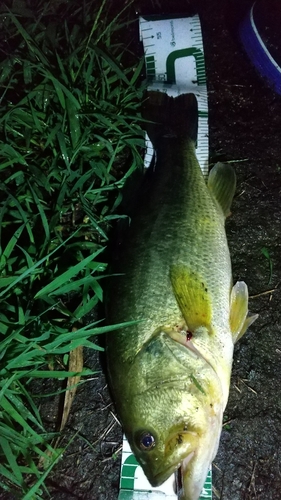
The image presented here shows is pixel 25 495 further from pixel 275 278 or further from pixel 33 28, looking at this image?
pixel 33 28

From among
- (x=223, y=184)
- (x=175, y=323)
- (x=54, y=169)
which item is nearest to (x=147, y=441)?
(x=175, y=323)

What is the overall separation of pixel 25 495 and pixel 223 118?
2.59 meters

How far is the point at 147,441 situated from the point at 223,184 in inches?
59.4

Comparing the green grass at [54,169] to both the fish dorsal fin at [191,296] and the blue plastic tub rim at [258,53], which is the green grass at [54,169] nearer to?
the fish dorsal fin at [191,296]

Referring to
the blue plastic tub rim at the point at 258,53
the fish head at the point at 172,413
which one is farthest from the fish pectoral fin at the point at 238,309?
the blue plastic tub rim at the point at 258,53

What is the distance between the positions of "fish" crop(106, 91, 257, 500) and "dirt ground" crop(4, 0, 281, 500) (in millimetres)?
375

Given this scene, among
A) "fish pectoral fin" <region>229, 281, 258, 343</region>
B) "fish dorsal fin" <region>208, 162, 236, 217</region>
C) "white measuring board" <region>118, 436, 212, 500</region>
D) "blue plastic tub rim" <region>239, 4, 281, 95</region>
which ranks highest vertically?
"blue plastic tub rim" <region>239, 4, 281, 95</region>

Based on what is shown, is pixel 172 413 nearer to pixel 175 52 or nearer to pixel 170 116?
pixel 170 116

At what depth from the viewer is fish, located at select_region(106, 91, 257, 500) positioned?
214 centimetres

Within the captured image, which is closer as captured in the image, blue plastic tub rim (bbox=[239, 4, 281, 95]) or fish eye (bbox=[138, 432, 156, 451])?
fish eye (bbox=[138, 432, 156, 451])

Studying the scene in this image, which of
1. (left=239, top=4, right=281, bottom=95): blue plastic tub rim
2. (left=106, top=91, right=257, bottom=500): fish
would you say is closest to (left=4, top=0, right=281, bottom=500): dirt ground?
(left=239, top=4, right=281, bottom=95): blue plastic tub rim

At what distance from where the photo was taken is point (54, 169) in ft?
9.64

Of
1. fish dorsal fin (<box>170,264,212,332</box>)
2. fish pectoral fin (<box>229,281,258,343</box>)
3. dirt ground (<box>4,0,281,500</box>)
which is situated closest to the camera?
fish dorsal fin (<box>170,264,212,332</box>)

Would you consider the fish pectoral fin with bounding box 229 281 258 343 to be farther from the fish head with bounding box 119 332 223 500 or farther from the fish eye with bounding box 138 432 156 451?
the fish eye with bounding box 138 432 156 451
